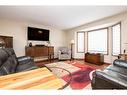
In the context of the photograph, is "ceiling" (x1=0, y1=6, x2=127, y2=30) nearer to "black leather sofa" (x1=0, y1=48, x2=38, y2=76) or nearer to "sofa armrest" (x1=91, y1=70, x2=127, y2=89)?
"black leather sofa" (x1=0, y1=48, x2=38, y2=76)

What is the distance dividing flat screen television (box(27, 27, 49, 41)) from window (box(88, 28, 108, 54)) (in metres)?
2.56

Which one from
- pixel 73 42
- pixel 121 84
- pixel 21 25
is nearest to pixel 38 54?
pixel 21 25

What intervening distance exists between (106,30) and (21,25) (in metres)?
4.18

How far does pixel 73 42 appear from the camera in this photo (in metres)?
5.64

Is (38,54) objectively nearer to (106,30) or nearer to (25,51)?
(25,51)

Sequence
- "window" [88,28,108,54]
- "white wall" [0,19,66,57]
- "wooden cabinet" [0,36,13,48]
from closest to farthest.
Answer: "wooden cabinet" [0,36,13,48]
"white wall" [0,19,66,57]
"window" [88,28,108,54]

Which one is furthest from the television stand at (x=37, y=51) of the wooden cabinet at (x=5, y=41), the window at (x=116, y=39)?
the window at (x=116, y=39)

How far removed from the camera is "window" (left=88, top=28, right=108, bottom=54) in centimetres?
490

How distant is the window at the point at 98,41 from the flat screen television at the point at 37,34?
2.56 m

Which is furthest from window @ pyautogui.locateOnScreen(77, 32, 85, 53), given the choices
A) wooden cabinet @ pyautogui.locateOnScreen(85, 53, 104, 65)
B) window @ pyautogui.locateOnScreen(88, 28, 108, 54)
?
wooden cabinet @ pyautogui.locateOnScreen(85, 53, 104, 65)

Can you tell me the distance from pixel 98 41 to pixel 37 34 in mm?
3318

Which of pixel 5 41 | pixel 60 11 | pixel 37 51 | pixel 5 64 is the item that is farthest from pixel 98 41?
pixel 5 64

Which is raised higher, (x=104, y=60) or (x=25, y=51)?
(x=25, y=51)

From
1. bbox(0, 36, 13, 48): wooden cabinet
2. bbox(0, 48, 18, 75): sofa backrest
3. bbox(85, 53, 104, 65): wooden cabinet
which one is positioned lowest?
bbox(85, 53, 104, 65): wooden cabinet
